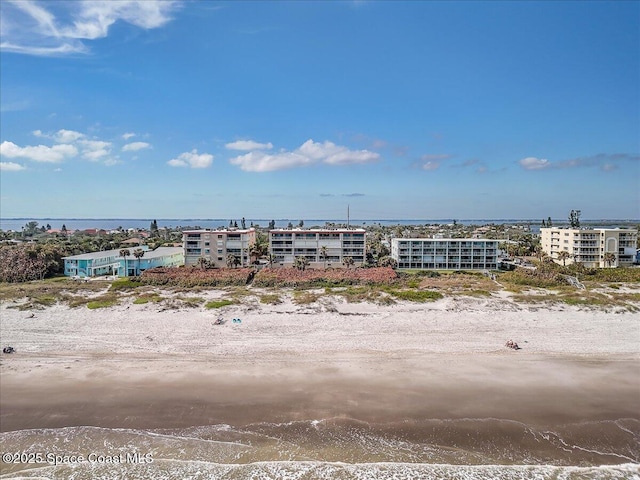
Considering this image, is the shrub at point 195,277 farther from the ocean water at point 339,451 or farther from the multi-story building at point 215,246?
the ocean water at point 339,451

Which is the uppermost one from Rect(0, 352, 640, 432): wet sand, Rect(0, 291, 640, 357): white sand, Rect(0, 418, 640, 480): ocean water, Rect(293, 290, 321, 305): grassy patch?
Rect(293, 290, 321, 305): grassy patch

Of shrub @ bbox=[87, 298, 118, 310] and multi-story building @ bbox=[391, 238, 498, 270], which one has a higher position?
multi-story building @ bbox=[391, 238, 498, 270]

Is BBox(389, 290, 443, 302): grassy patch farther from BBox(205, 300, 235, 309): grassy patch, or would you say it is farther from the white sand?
BBox(205, 300, 235, 309): grassy patch

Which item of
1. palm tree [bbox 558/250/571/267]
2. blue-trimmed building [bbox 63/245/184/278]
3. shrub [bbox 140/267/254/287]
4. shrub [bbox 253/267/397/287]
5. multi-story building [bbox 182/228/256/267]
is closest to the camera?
shrub [bbox 140/267/254/287]

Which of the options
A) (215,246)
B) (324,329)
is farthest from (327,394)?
(215,246)

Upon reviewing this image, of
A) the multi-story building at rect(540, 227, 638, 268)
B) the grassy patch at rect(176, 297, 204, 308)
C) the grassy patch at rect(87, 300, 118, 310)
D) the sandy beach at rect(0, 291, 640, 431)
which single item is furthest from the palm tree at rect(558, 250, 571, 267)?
Result: the grassy patch at rect(87, 300, 118, 310)

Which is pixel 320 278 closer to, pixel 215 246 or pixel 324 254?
pixel 324 254

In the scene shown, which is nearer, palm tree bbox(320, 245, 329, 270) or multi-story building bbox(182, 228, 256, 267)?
palm tree bbox(320, 245, 329, 270)
